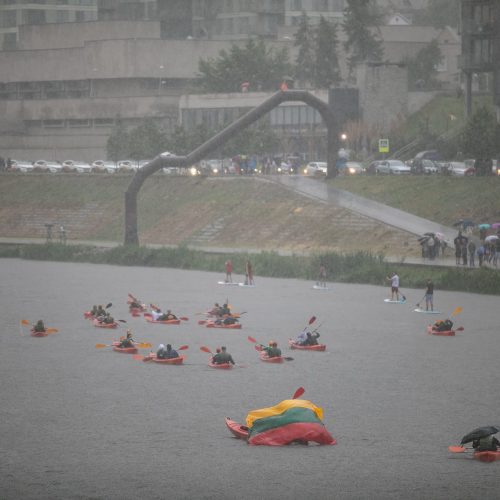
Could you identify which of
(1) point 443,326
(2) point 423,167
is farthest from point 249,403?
(2) point 423,167

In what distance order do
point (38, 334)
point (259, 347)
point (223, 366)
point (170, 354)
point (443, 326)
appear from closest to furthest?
point (223, 366), point (170, 354), point (259, 347), point (443, 326), point (38, 334)

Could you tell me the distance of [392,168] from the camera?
10100cm

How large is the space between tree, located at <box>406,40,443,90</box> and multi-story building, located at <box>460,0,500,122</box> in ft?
102

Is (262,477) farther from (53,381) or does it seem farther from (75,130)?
(75,130)

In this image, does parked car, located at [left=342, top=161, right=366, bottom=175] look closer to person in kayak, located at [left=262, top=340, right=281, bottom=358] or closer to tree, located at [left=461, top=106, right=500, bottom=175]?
tree, located at [left=461, top=106, right=500, bottom=175]

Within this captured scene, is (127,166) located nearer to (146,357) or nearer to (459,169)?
(459,169)

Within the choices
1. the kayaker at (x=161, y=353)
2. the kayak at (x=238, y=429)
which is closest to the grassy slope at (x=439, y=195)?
the kayaker at (x=161, y=353)

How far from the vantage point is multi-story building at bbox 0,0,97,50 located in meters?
164

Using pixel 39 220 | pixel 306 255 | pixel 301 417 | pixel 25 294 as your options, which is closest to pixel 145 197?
pixel 39 220

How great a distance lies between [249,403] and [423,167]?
62145mm

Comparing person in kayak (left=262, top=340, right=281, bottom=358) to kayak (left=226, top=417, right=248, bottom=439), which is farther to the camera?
person in kayak (left=262, top=340, right=281, bottom=358)

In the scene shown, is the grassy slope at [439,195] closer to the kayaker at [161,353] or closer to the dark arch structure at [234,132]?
the dark arch structure at [234,132]

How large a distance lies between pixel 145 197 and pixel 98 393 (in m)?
64.0

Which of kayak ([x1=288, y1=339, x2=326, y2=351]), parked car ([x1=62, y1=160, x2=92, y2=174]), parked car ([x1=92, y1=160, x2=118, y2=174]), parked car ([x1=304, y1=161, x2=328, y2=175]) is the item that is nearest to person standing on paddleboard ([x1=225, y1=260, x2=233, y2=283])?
kayak ([x1=288, y1=339, x2=326, y2=351])
